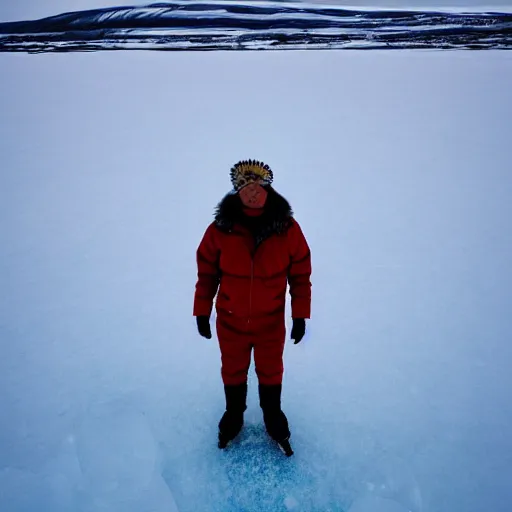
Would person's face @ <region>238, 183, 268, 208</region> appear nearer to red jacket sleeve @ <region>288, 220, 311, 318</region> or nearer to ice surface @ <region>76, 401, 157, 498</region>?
red jacket sleeve @ <region>288, 220, 311, 318</region>

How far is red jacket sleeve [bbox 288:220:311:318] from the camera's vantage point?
135cm

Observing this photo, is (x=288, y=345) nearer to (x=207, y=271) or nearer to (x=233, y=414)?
(x=233, y=414)

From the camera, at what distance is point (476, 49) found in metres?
6.96

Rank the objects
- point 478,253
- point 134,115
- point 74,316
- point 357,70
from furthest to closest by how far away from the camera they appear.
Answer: point 357,70 → point 134,115 → point 478,253 → point 74,316

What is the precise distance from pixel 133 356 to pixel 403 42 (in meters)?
8.22

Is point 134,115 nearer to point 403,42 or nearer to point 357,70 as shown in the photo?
point 357,70

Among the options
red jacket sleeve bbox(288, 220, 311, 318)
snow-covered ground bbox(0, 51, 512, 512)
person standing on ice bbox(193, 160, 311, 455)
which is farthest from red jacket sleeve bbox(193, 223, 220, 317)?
snow-covered ground bbox(0, 51, 512, 512)

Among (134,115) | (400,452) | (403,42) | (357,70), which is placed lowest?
(400,452)

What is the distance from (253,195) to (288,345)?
3.72 ft

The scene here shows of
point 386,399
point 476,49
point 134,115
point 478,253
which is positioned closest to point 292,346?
point 386,399

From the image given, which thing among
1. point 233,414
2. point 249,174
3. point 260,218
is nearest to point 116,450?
point 233,414

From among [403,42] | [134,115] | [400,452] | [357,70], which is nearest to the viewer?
[400,452]

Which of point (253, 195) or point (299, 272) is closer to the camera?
point (253, 195)

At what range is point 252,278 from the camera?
1319mm
